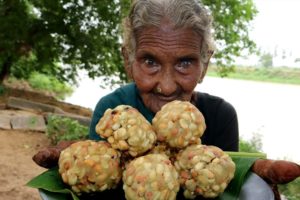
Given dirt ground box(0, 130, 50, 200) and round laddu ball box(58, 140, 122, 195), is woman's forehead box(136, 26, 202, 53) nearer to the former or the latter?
round laddu ball box(58, 140, 122, 195)

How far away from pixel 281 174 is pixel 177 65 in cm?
74

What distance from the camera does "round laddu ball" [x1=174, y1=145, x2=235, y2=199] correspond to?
1.23m

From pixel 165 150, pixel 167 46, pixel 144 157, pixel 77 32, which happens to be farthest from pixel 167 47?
pixel 77 32

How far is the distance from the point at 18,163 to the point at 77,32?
14.3 ft

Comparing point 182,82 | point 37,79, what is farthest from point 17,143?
point 37,79

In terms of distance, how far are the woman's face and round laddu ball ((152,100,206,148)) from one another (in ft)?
1.59

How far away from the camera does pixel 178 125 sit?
1.27m

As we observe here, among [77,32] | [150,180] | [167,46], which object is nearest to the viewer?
[150,180]

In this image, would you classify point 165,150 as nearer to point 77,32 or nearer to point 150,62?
point 150,62

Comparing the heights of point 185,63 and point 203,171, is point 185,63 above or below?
above

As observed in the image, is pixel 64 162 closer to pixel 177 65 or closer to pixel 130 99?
pixel 177 65

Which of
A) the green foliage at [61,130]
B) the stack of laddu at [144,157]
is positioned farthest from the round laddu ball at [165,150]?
the green foliage at [61,130]

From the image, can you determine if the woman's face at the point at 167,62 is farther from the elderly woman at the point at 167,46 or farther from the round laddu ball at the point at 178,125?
the round laddu ball at the point at 178,125

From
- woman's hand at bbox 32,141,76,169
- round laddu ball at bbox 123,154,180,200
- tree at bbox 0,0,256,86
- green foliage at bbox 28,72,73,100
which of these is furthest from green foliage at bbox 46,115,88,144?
green foliage at bbox 28,72,73,100
